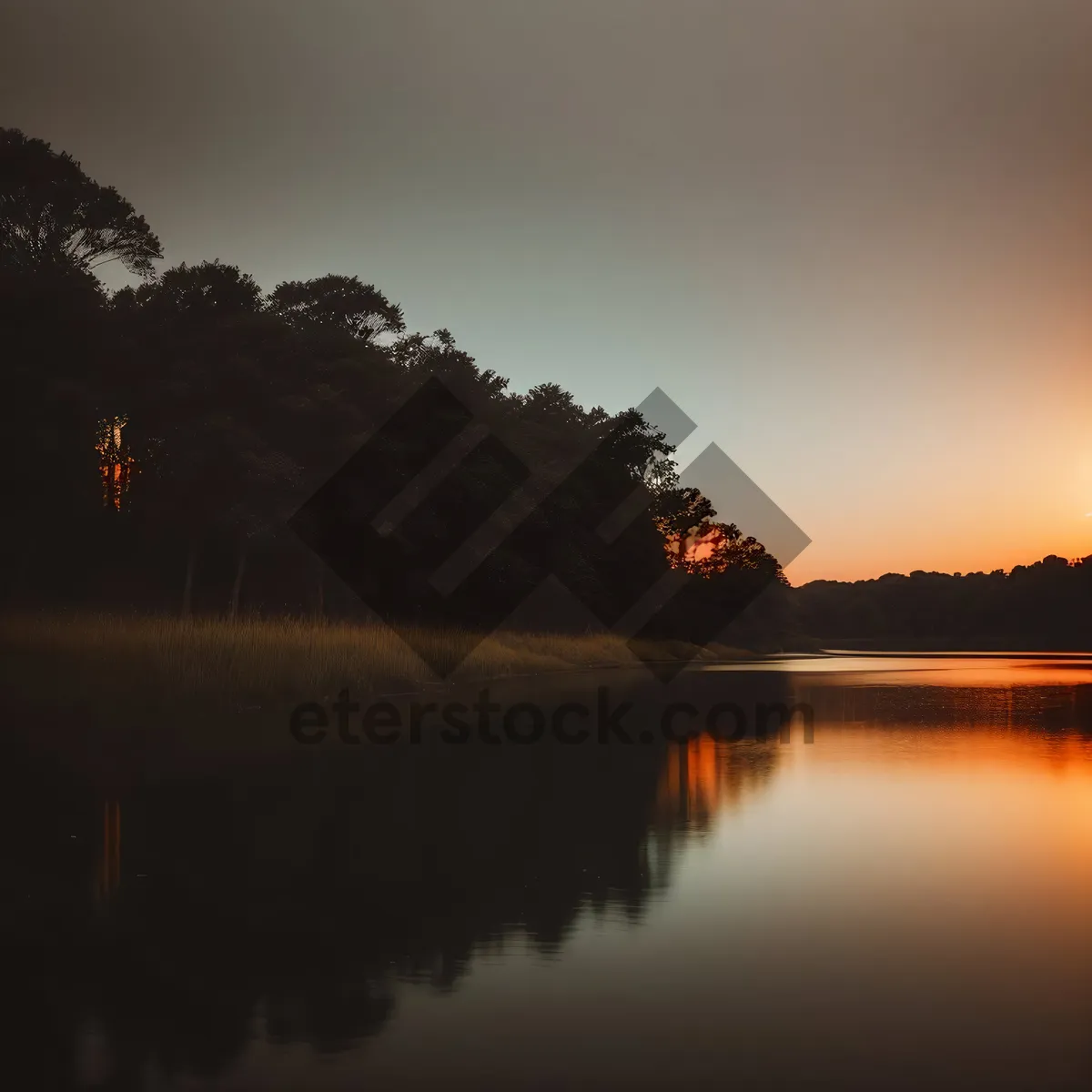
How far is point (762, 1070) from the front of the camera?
405 cm

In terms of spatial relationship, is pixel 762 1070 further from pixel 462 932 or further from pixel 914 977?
pixel 462 932

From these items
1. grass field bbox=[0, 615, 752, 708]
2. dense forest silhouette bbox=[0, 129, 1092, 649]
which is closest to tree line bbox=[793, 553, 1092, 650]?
dense forest silhouette bbox=[0, 129, 1092, 649]

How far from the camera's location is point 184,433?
41.4m

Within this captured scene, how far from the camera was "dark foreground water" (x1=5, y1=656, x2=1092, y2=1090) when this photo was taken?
13.8 ft

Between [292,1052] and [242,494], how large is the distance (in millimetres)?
39925

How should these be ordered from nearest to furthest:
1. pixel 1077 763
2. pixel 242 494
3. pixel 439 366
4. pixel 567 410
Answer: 1. pixel 1077 763
2. pixel 242 494
3. pixel 439 366
4. pixel 567 410

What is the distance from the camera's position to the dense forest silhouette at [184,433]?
3800 centimetres

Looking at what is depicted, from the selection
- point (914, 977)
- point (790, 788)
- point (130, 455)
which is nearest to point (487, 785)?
point (790, 788)

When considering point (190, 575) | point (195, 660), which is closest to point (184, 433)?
point (190, 575)

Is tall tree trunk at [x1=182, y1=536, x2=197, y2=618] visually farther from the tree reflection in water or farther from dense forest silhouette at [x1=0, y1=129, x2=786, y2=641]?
the tree reflection in water

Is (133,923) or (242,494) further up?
(242,494)

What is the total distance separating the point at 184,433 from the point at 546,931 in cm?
3829

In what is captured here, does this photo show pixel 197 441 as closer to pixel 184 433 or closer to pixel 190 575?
pixel 184 433

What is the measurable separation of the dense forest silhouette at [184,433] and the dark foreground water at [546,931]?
2358cm
